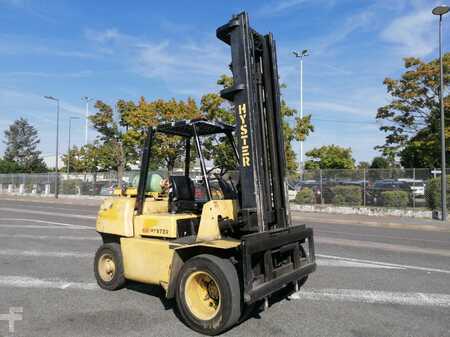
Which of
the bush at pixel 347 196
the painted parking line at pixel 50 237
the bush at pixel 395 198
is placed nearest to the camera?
the painted parking line at pixel 50 237

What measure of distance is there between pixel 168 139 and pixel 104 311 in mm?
24964

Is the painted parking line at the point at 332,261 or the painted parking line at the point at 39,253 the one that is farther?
the painted parking line at the point at 39,253

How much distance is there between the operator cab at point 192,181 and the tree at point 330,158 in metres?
63.1

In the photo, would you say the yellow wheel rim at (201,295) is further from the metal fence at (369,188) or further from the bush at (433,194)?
the bush at (433,194)

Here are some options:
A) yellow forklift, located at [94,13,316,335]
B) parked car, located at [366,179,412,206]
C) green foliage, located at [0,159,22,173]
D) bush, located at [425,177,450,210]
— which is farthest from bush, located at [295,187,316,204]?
green foliage, located at [0,159,22,173]

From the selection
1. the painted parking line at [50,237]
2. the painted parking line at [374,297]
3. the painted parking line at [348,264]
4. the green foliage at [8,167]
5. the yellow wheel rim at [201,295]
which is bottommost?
the painted parking line at [374,297]

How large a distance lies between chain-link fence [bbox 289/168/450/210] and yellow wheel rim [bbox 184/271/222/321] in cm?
→ 1765

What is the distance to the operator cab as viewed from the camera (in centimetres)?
559

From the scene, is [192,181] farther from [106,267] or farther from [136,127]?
[136,127]

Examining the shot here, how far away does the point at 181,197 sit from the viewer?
5910 mm

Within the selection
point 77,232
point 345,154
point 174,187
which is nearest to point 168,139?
point 77,232

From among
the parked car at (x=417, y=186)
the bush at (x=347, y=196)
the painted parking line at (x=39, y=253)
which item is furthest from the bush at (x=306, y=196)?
the painted parking line at (x=39, y=253)

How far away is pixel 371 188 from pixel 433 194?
2.97m

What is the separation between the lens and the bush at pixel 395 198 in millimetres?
20266
